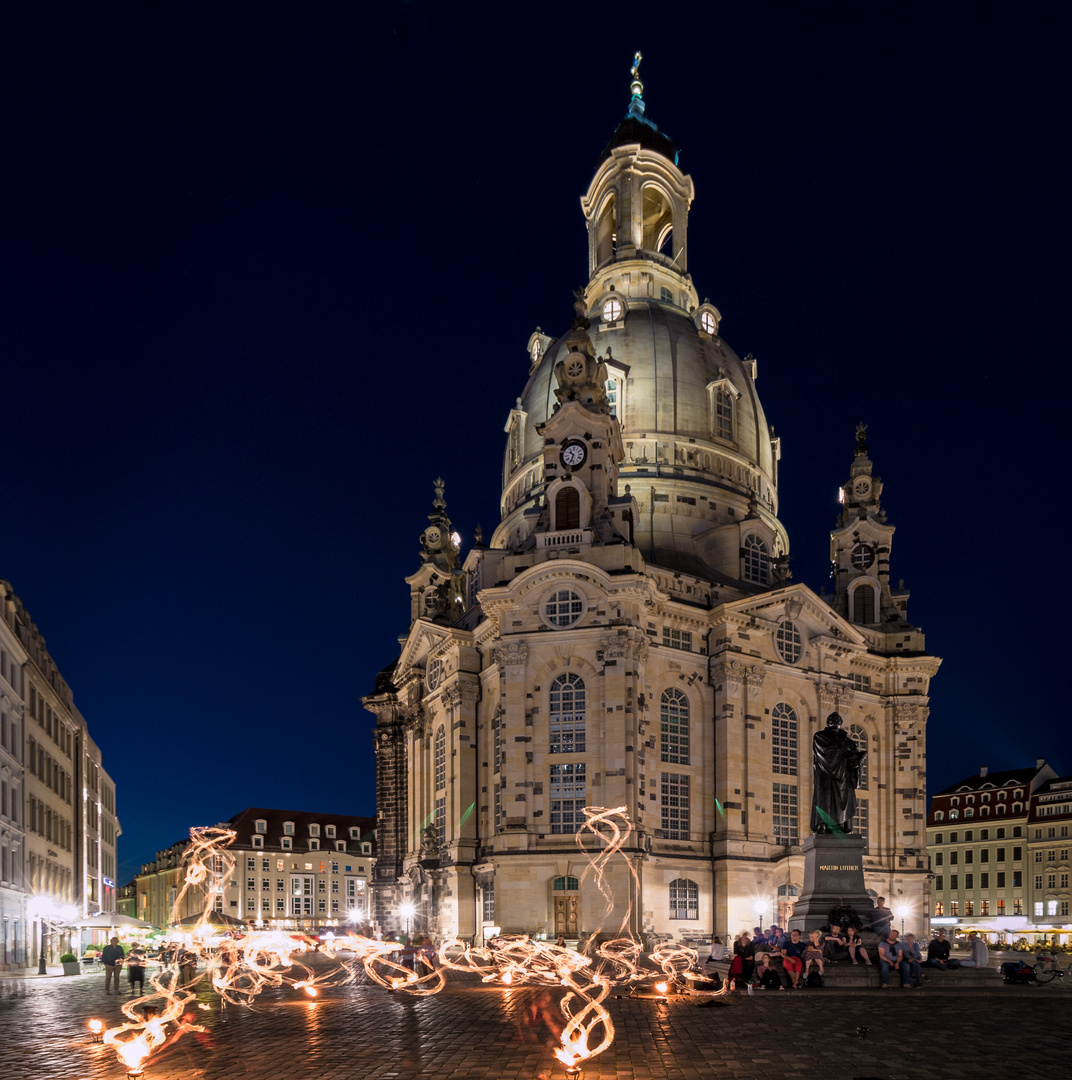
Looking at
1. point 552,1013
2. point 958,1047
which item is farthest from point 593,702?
point 958,1047

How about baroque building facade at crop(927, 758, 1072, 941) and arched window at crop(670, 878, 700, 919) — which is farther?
baroque building facade at crop(927, 758, 1072, 941)

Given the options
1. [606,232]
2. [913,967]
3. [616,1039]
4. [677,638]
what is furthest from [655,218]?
[616,1039]

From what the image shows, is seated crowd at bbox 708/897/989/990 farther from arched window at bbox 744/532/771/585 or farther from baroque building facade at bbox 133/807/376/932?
baroque building facade at bbox 133/807/376/932

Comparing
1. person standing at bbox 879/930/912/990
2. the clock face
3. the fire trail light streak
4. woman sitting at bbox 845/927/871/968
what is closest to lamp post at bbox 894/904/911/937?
the fire trail light streak

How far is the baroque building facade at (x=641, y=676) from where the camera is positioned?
212 feet

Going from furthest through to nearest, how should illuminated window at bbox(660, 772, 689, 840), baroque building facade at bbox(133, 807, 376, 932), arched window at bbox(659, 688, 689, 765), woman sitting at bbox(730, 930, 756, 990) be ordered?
baroque building facade at bbox(133, 807, 376, 932) < arched window at bbox(659, 688, 689, 765) < illuminated window at bbox(660, 772, 689, 840) < woman sitting at bbox(730, 930, 756, 990)

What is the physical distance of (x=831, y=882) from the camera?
37.3 metres

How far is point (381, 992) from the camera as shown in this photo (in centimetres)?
3609

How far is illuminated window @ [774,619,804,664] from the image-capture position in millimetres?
72688

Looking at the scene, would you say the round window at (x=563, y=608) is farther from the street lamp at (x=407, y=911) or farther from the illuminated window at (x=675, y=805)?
the street lamp at (x=407, y=911)

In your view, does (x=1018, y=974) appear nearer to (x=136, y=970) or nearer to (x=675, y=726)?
(x=136, y=970)

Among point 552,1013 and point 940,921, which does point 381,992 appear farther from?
point 940,921

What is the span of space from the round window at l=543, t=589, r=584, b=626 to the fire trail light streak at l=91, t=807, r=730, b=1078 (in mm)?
11431

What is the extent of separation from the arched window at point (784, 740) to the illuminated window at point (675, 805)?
21.7 ft
